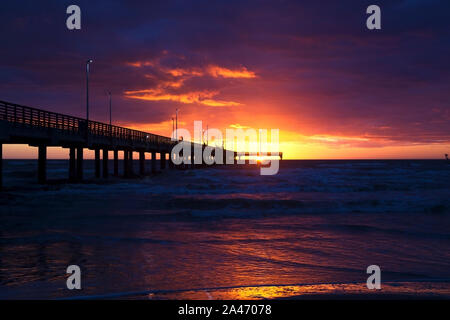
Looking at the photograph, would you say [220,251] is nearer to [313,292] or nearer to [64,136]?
[313,292]

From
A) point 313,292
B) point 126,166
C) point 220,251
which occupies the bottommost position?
point 220,251

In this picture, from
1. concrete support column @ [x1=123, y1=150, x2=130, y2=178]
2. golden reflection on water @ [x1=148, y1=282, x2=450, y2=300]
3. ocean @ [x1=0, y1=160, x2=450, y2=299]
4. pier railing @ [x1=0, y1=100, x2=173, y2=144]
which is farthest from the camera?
concrete support column @ [x1=123, y1=150, x2=130, y2=178]

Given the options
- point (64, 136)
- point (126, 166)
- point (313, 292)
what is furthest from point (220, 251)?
point (126, 166)

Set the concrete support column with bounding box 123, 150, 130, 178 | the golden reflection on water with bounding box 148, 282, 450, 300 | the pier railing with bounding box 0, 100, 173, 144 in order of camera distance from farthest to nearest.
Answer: the concrete support column with bounding box 123, 150, 130, 178
the pier railing with bounding box 0, 100, 173, 144
the golden reflection on water with bounding box 148, 282, 450, 300

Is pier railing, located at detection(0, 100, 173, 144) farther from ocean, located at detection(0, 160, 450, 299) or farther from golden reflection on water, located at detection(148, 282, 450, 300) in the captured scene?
golden reflection on water, located at detection(148, 282, 450, 300)

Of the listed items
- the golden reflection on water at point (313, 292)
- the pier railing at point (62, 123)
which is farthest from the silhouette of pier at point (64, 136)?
the golden reflection on water at point (313, 292)

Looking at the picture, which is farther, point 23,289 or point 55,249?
point 55,249

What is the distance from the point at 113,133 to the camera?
139 ft

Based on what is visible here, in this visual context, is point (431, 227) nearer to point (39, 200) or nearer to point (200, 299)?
point (200, 299)

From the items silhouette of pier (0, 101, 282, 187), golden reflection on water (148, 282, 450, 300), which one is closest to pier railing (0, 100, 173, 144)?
silhouette of pier (0, 101, 282, 187)

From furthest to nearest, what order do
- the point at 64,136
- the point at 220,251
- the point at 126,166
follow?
the point at 126,166 < the point at 64,136 < the point at 220,251

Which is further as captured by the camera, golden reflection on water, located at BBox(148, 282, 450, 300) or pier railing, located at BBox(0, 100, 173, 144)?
pier railing, located at BBox(0, 100, 173, 144)
